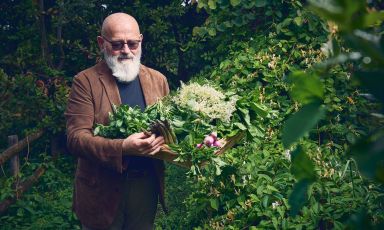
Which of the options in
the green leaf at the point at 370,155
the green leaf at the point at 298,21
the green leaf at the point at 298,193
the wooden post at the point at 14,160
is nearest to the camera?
the green leaf at the point at 370,155

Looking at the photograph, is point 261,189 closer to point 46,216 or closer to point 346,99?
point 346,99

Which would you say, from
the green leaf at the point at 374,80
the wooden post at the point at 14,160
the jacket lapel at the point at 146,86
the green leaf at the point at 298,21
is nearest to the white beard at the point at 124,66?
the jacket lapel at the point at 146,86

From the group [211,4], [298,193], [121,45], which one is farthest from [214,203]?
[298,193]

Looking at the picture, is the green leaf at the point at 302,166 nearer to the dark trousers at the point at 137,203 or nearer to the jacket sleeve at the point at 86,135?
the jacket sleeve at the point at 86,135

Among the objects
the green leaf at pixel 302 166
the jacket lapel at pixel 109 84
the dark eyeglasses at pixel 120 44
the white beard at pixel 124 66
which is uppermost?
the green leaf at pixel 302 166

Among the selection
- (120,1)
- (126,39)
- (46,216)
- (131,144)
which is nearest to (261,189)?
(131,144)

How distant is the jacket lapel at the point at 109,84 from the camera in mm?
4280

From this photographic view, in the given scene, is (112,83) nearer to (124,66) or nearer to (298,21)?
(124,66)

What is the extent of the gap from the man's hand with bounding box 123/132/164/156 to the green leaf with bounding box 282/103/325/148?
322 cm

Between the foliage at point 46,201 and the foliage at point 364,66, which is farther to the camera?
the foliage at point 46,201

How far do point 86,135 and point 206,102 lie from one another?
2.46 ft

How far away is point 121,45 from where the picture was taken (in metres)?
4.32

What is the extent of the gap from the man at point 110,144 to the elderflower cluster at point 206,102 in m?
0.29

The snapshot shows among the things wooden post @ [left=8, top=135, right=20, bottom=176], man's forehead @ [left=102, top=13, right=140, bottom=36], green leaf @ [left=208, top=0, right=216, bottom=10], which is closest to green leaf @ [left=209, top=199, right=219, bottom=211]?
man's forehead @ [left=102, top=13, right=140, bottom=36]
